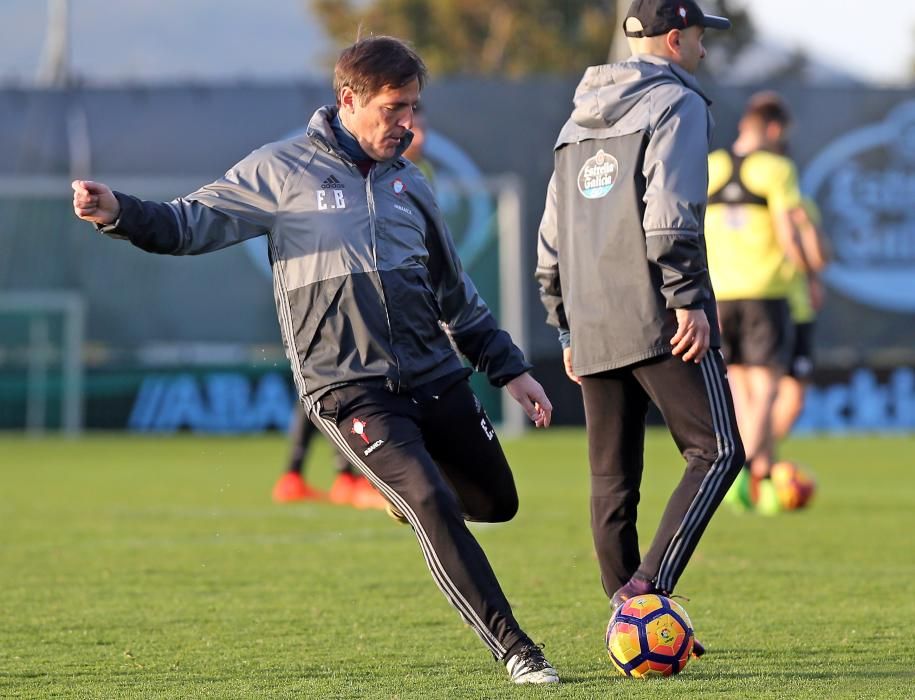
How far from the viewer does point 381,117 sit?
4.75 metres

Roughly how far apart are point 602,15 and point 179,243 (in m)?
31.2

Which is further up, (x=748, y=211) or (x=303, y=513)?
(x=748, y=211)

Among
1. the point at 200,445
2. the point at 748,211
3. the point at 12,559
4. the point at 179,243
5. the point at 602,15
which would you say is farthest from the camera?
the point at 602,15

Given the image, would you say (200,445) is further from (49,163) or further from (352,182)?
(352,182)

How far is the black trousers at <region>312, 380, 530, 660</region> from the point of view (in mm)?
4590

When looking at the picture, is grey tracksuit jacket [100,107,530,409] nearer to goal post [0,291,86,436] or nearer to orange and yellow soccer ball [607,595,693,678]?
orange and yellow soccer ball [607,595,693,678]

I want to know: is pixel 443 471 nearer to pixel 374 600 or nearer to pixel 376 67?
pixel 376 67

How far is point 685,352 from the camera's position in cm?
499

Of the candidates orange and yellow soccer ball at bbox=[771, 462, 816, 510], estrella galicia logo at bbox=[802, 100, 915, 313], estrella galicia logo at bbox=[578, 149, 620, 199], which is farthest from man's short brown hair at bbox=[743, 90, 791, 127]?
estrella galicia logo at bbox=[802, 100, 915, 313]

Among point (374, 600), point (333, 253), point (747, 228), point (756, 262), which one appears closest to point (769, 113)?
point (747, 228)

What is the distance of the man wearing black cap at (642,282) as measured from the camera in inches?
194

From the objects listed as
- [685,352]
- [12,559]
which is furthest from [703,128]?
[12,559]

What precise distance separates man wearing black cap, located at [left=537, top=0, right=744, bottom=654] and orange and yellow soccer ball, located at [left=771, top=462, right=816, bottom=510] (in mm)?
4616

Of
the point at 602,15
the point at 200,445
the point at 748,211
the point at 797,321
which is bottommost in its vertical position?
the point at 200,445
